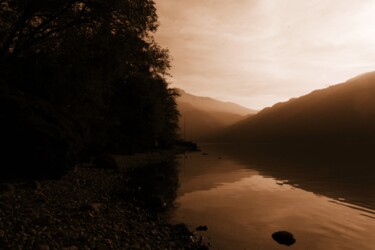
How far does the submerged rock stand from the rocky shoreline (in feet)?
15.1

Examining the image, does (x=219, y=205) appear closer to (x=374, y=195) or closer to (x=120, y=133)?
(x=374, y=195)

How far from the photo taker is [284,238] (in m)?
16.7

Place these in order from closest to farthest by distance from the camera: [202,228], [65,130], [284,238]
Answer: [284,238] → [202,228] → [65,130]

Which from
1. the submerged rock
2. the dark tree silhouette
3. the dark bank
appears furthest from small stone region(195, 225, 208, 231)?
the dark tree silhouette

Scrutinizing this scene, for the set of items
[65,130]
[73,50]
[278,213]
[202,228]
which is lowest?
[202,228]

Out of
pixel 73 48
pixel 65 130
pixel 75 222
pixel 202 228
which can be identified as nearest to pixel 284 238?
pixel 202 228

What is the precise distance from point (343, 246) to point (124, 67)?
2376 centimetres

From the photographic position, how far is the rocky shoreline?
447 inches

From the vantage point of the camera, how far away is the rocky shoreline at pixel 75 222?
37.3ft

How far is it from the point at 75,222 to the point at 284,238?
35.1 feet

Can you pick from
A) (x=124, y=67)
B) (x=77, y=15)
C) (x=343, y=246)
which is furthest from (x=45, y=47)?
(x=343, y=246)

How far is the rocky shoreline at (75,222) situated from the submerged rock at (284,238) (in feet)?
15.1

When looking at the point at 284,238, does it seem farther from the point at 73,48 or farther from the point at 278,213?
the point at 73,48

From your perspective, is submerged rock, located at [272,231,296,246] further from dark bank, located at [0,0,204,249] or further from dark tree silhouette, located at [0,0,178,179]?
dark tree silhouette, located at [0,0,178,179]
